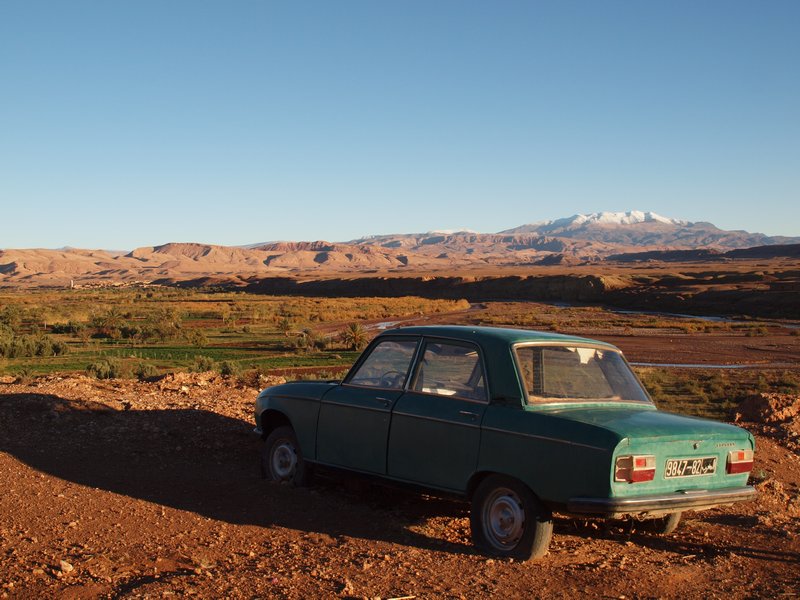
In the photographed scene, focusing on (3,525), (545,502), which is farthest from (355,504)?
(3,525)

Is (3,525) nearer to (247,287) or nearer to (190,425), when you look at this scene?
(190,425)

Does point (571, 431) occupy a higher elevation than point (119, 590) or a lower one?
higher

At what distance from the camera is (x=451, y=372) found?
683 cm

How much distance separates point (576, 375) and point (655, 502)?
1.33 m

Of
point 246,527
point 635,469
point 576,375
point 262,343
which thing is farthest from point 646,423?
point 262,343

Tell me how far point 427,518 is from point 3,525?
3.53 meters

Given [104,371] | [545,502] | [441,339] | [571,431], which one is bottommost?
[104,371]

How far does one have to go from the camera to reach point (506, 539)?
6035 millimetres

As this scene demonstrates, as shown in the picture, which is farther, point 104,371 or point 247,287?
point 247,287

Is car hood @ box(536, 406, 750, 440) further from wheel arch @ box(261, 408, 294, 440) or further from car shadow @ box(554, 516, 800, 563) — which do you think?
wheel arch @ box(261, 408, 294, 440)

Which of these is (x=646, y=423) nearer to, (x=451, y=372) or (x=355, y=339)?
(x=451, y=372)

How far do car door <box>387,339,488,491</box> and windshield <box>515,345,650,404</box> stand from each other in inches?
15.8

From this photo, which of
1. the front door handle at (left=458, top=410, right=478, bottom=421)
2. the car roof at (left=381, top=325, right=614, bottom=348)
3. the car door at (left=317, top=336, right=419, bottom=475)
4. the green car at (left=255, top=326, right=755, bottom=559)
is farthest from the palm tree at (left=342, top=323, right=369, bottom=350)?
the front door handle at (left=458, top=410, right=478, bottom=421)

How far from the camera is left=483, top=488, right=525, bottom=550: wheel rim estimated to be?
5980 millimetres
